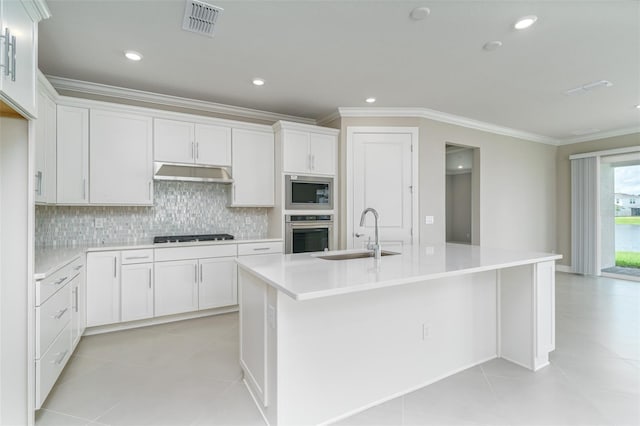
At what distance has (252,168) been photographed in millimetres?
4008

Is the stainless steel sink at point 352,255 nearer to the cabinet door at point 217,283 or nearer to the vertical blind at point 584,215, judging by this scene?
A: the cabinet door at point 217,283

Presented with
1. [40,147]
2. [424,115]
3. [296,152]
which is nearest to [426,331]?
[296,152]

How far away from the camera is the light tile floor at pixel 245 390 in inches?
71.7

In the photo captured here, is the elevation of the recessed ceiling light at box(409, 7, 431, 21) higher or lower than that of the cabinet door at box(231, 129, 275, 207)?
higher

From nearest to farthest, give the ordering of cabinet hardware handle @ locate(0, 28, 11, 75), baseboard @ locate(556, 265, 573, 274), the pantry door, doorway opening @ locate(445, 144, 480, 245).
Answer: cabinet hardware handle @ locate(0, 28, 11, 75) < the pantry door < baseboard @ locate(556, 265, 573, 274) < doorway opening @ locate(445, 144, 480, 245)

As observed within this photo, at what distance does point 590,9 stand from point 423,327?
8.13 ft

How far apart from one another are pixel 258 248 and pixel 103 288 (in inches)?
63.4

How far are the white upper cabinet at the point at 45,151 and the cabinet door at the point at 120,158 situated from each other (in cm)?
30

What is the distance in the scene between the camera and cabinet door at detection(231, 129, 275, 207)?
3906 mm

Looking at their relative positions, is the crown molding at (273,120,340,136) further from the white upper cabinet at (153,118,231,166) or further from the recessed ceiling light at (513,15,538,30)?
the recessed ceiling light at (513,15,538,30)

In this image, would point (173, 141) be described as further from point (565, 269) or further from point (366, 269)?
point (565, 269)

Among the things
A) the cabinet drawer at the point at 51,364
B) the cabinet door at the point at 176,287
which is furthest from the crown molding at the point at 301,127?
the cabinet drawer at the point at 51,364

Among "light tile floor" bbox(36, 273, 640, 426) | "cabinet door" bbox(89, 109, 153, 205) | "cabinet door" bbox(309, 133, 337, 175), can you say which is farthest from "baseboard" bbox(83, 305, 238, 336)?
"cabinet door" bbox(309, 133, 337, 175)

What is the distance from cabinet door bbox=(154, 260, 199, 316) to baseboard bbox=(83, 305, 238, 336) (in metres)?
0.15
